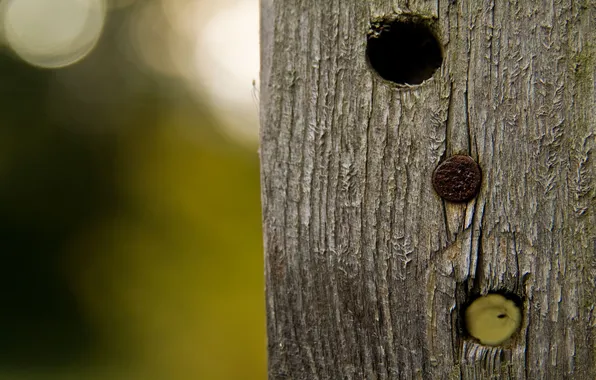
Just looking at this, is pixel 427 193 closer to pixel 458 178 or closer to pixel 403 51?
pixel 458 178

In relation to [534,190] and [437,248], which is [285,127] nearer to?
[437,248]

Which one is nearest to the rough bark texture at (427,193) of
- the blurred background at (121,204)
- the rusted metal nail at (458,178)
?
the rusted metal nail at (458,178)

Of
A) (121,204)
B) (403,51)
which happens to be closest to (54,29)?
(121,204)

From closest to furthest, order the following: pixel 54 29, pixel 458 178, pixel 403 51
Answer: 1. pixel 458 178
2. pixel 403 51
3. pixel 54 29

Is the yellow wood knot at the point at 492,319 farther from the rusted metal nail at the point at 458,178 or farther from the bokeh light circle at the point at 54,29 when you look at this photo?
the bokeh light circle at the point at 54,29

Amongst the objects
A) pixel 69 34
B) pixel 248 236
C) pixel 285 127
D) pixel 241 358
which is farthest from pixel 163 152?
pixel 285 127
